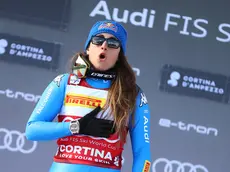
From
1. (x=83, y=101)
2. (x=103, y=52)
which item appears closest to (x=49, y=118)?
(x=83, y=101)

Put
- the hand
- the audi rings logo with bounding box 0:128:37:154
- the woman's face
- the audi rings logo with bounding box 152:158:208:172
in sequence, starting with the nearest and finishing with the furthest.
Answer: the hand → the woman's face → the audi rings logo with bounding box 0:128:37:154 → the audi rings logo with bounding box 152:158:208:172

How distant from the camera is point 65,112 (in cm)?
201

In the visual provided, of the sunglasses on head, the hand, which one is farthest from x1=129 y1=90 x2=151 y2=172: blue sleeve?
the sunglasses on head

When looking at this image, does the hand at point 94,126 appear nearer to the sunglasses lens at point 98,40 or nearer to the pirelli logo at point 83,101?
the pirelli logo at point 83,101

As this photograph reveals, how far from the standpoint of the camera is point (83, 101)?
2.01 meters

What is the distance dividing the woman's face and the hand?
0.19 meters

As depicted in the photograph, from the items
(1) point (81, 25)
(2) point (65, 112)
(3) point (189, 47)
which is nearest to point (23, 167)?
(1) point (81, 25)

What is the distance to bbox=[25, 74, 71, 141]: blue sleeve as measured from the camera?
1.93 metres

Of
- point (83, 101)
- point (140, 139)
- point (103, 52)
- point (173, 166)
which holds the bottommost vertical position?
point (173, 166)

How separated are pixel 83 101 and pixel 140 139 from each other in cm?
26

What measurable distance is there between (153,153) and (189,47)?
3.03ft

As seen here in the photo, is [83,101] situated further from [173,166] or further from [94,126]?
[173,166]

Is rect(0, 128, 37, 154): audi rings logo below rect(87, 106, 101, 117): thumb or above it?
below

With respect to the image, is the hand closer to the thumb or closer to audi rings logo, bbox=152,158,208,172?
the thumb
